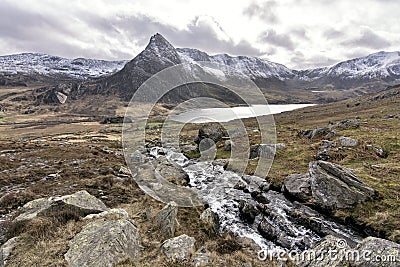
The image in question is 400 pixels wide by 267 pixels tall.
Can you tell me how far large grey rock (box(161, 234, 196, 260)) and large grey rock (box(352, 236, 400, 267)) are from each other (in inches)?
363

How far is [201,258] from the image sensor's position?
1616cm

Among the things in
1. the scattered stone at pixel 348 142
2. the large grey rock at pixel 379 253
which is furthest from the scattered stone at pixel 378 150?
the large grey rock at pixel 379 253

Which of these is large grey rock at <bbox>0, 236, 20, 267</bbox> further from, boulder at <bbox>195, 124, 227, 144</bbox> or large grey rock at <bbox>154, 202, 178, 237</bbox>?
boulder at <bbox>195, 124, 227, 144</bbox>

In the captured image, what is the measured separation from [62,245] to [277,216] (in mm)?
17708

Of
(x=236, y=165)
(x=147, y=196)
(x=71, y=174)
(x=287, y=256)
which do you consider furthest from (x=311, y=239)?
(x=71, y=174)

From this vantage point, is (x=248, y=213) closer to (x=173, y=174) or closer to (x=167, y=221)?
(x=167, y=221)

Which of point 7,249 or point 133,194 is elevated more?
point 7,249

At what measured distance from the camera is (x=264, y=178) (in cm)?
3478

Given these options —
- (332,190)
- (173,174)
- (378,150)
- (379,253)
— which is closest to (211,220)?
(332,190)

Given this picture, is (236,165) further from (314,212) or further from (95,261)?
(95,261)

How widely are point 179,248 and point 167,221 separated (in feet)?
14.3

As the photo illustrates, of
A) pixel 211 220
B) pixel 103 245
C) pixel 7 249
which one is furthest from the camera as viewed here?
pixel 211 220

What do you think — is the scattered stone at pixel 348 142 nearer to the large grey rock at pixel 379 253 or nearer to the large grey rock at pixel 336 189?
the large grey rock at pixel 336 189

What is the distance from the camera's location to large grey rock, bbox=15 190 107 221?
64.3 feet
